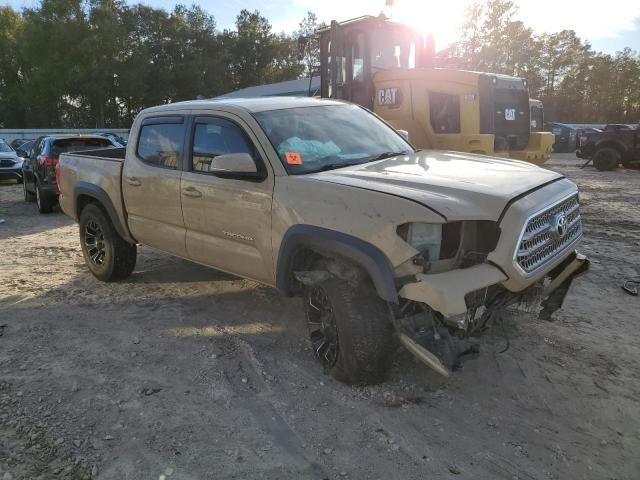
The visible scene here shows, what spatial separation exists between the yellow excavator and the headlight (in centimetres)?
645

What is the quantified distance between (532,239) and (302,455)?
1.86m

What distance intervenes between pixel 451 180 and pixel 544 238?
0.71 meters

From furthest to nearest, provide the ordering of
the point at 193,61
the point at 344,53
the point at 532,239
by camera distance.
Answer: the point at 193,61, the point at 344,53, the point at 532,239

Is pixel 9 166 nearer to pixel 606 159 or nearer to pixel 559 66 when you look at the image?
pixel 606 159

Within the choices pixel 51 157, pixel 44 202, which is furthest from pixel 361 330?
pixel 44 202

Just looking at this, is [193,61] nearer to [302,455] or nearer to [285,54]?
[285,54]

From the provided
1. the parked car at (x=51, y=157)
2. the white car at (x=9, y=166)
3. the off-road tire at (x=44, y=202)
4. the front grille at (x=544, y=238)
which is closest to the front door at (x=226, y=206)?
the front grille at (x=544, y=238)

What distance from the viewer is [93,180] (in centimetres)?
571

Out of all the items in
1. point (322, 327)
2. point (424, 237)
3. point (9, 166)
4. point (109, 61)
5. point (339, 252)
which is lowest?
point (322, 327)

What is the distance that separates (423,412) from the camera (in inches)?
127

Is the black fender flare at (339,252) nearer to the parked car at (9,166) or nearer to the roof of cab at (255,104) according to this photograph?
the roof of cab at (255,104)

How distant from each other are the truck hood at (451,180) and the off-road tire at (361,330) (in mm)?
673

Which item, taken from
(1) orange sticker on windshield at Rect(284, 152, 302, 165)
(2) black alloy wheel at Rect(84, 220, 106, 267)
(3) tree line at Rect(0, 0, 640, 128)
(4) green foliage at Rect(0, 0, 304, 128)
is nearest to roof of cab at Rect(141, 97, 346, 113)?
(1) orange sticker on windshield at Rect(284, 152, 302, 165)

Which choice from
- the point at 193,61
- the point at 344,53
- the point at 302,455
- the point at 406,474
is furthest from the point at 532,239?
the point at 193,61
